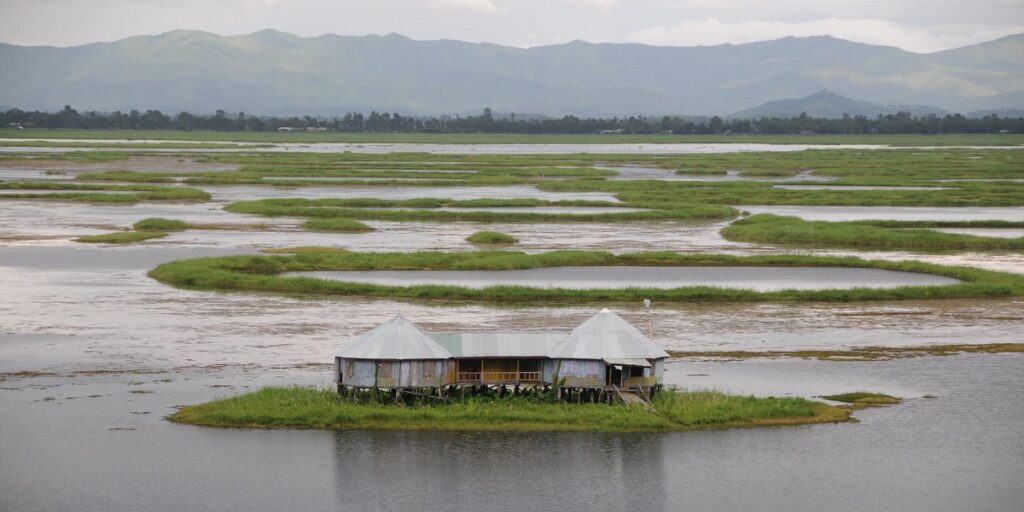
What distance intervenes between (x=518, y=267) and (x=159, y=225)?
824 inches

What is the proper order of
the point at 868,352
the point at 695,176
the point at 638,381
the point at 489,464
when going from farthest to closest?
the point at 695,176
the point at 868,352
the point at 638,381
the point at 489,464

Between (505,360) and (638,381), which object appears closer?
(638,381)

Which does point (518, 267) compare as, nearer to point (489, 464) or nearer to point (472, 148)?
point (489, 464)

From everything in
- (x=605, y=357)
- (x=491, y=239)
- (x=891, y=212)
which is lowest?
(x=491, y=239)

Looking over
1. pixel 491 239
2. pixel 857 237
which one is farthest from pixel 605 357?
pixel 857 237

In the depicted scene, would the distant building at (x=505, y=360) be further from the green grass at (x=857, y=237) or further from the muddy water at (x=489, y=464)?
the green grass at (x=857, y=237)

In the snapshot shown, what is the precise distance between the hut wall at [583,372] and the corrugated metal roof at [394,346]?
2473 mm

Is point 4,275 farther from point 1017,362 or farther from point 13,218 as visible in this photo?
point 1017,362

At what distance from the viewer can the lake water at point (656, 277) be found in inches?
1731

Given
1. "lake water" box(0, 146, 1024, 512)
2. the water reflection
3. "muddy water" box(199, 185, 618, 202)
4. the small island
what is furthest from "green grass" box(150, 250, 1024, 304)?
"muddy water" box(199, 185, 618, 202)

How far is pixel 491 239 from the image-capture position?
55.9m

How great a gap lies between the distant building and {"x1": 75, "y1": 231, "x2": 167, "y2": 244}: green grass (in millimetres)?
30862

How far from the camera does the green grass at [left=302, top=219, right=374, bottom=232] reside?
201 ft

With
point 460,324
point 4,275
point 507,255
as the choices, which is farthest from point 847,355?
point 4,275
